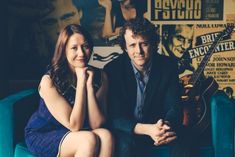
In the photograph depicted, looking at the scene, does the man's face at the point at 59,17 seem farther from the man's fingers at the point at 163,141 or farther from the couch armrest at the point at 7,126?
the man's fingers at the point at 163,141

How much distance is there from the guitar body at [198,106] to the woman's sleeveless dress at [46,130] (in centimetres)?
45

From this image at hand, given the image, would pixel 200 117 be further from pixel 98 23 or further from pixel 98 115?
pixel 98 23

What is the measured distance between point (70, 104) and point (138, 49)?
41 centimetres

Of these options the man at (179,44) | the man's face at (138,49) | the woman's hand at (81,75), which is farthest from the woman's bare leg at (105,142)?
the man at (179,44)

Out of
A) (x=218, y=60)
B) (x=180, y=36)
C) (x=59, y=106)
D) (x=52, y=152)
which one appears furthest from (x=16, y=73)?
(x=218, y=60)

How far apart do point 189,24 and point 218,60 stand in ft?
0.75

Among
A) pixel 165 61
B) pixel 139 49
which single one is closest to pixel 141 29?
pixel 139 49

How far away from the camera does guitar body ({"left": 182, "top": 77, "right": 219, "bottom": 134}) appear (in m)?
1.85

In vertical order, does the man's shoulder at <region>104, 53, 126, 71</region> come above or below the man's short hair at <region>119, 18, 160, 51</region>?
below

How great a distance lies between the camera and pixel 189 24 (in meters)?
1.87

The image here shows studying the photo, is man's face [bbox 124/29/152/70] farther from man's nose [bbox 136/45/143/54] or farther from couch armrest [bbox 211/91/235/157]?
couch armrest [bbox 211/91/235/157]

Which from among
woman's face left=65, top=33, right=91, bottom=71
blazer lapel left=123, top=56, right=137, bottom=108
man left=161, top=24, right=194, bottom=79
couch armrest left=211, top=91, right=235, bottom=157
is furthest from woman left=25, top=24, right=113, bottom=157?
couch armrest left=211, top=91, right=235, bottom=157

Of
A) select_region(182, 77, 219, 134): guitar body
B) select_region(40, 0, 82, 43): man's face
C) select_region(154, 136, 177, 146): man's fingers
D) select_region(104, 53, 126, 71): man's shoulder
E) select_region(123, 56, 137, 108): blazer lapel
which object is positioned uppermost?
select_region(40, 0, 82, 43): man's face

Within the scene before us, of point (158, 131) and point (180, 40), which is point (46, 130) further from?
point (180, 40)
